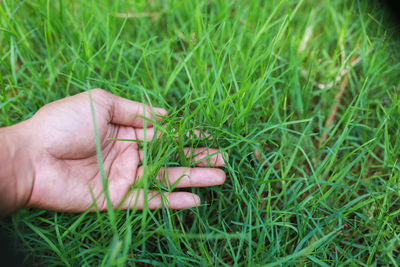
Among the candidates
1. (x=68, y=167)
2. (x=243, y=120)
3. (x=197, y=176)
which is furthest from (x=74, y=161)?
(x=243, y=120)

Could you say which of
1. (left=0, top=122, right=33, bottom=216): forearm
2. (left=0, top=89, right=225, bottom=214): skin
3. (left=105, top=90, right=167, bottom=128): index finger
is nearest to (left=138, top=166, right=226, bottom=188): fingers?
(left=0, top=89, right=225, bottom=214): skin

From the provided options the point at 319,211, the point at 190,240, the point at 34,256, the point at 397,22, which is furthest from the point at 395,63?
the point at 34,256

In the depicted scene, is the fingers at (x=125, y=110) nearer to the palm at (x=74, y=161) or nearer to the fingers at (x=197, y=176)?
the palm at (x=74, y=161)

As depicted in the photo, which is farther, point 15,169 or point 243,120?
point 243,120

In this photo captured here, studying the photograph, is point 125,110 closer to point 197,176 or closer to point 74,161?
point 74,161

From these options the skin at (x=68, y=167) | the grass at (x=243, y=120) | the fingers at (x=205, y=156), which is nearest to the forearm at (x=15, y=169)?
the skin at (x=68, y=167)

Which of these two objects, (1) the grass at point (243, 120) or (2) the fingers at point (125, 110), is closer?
(1) the grass at point (243, 120)
